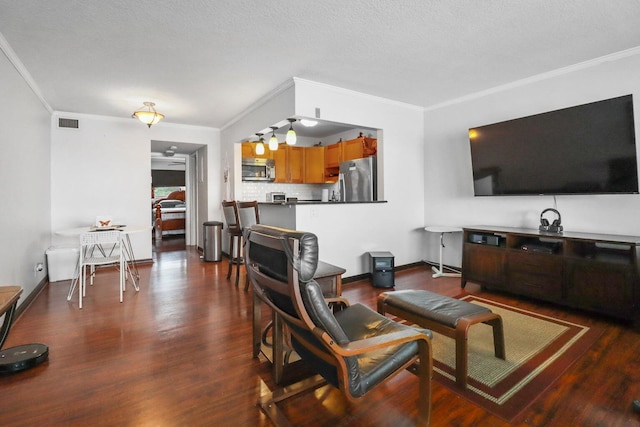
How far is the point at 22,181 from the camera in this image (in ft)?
11.1

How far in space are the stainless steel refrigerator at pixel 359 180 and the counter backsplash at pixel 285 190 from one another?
152 cm

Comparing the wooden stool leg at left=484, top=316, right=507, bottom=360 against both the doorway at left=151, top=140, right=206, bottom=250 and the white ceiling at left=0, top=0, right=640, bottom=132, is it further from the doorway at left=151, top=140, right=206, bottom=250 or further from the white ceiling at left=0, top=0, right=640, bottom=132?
the doorway at left=151, top=140, right=206, bottom=250

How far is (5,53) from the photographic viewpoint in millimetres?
2875

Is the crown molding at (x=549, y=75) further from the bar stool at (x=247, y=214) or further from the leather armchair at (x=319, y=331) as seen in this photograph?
the leather armchair at (x=319, y=331)

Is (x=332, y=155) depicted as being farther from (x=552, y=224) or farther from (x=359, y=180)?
(x=552, y=224)

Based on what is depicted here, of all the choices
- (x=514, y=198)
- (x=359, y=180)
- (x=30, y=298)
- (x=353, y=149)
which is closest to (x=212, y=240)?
(x=30, y=298)

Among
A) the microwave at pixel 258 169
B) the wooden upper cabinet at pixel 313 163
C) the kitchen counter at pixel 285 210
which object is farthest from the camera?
the wooden upper cabinet at pixel 313 163

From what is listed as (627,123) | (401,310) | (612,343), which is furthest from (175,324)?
(627,123)

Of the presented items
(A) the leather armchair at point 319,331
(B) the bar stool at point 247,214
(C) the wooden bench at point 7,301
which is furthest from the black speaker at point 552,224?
(C) the wooden bench at point 7,301

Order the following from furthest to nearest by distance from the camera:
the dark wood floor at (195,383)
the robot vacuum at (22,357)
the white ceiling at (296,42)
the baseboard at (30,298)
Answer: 1. the baseboard at (30,298)
2. the white ceiling at (296,42)
3. the robot vacuum at (22,357)
4. the dark wood floor at (195,383)

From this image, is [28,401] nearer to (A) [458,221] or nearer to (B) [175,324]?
(B) [175,324]

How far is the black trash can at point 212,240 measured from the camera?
18.4ft

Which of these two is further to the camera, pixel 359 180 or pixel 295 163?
pixel 295 163

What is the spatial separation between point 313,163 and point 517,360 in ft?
17.5
